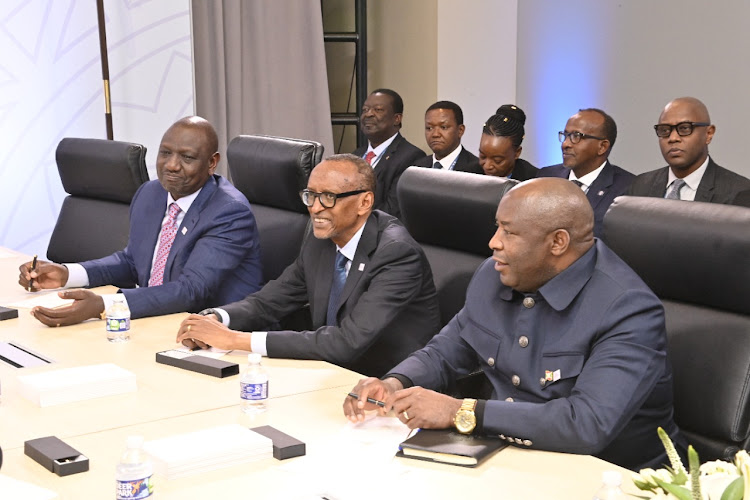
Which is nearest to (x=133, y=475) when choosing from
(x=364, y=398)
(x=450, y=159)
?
(x=364, y=398)

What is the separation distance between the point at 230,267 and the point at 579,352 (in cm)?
170

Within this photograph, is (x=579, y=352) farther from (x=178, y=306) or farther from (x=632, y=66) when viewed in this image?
(x=632, y=66)

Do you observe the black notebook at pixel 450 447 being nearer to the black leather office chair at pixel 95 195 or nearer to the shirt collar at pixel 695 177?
the shirt collar at pixel 695 177

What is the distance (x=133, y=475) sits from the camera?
174 cm

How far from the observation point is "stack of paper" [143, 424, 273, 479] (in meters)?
1.92

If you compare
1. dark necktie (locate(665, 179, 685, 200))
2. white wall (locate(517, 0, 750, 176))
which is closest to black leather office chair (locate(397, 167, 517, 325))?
dark necktie (locate(665, 179, 685, 200))

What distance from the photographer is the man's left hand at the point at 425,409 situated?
6.88 feet

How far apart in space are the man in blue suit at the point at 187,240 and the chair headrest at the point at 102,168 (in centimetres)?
56

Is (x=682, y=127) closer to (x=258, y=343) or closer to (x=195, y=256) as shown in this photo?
(x=195, y=256)

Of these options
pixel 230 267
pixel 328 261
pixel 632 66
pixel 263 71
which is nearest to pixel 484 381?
pixel 328 261

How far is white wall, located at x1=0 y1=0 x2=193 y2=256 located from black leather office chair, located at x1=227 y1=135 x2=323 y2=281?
2064 millimetres

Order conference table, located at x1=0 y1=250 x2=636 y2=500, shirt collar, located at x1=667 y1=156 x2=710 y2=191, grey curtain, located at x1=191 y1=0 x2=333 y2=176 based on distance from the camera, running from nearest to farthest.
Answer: conference table, located at x1=0 y1=250 x2=636 y2=500 → shirt collar, located at x1=667 y1=156 x2=710 y2=191 → grey curtain, located at x1=191 y1=0 x2=333 y2=176

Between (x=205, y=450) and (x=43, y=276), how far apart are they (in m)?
1.97

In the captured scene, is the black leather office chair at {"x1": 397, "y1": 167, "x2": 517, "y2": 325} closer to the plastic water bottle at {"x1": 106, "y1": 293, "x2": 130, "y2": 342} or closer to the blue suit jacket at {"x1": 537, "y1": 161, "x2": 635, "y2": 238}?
the plastic water bottle at {"x1": 106, "y1": 293, "x2": 130, "y2": 342}
